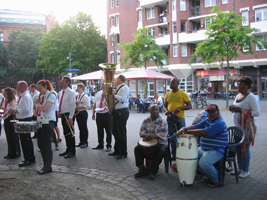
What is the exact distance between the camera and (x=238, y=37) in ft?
59.0

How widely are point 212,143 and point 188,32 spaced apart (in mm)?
31576

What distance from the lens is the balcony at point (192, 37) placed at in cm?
3321

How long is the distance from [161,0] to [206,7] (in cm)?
638

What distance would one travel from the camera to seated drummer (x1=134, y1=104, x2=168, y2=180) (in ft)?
17.3

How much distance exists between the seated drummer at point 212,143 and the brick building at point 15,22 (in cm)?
6423

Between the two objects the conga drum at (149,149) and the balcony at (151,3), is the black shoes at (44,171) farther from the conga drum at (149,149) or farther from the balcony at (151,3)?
the balcony at (151,3)

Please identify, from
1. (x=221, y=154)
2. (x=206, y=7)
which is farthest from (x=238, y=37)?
(x=206, y=7)

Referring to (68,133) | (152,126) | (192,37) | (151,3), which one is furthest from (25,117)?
(151,3)

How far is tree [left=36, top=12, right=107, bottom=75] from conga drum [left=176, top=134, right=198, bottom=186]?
36.2 meters

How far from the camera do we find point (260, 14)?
97.9 feet

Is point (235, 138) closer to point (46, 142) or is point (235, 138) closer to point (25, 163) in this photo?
point (46, 142)

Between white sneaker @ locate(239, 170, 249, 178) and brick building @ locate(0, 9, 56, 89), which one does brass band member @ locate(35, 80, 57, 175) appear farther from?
brick building @ locate(0, 9, 56, 89)

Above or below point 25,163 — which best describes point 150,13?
above

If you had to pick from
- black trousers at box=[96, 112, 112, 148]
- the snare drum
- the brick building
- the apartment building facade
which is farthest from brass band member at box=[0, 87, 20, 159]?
the brick building
